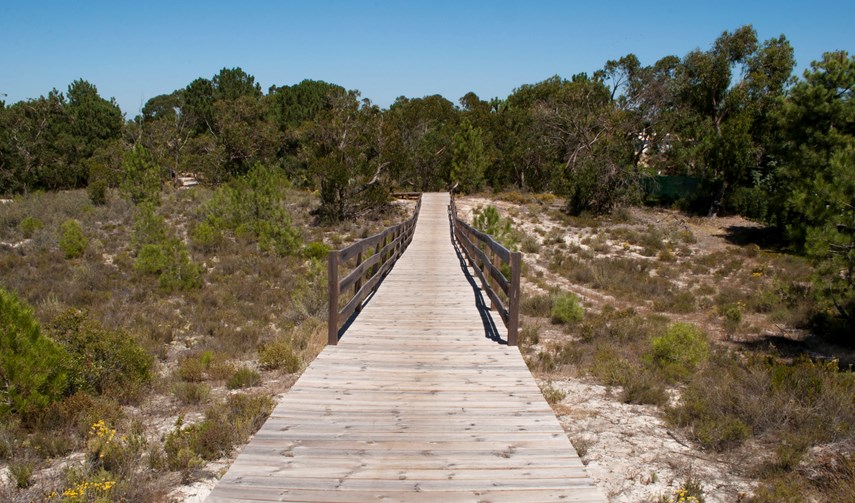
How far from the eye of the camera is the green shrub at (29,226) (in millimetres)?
20094

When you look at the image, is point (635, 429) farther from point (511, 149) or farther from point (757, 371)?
point (511, 149)

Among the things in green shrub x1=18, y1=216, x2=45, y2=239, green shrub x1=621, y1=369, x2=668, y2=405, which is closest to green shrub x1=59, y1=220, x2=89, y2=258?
green shrub x1=18, y1=216, x2=45, y2=239

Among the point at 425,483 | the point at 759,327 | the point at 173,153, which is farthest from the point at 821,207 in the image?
the point at 173,153

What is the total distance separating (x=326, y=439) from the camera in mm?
4379

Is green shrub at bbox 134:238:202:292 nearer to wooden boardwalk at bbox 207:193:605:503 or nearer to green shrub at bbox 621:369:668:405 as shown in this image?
wooden boardwalk at bbox 207:193:605:503

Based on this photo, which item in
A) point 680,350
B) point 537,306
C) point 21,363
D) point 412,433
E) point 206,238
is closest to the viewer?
point 412,433

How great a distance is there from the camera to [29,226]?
2034cm

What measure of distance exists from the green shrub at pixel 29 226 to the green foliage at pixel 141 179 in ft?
17.2

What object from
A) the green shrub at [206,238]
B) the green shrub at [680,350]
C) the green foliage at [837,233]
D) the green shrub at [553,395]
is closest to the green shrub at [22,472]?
the green shrub at [553,395]

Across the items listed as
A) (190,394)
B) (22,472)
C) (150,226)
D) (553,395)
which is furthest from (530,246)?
(22,472)

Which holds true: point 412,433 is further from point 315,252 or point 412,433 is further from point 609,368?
point 315,252

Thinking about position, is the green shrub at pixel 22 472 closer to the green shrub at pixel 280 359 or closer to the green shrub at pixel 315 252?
the green shrub at pixel 280 359

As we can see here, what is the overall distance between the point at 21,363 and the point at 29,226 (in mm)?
17660

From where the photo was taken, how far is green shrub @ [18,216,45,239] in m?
20.1
